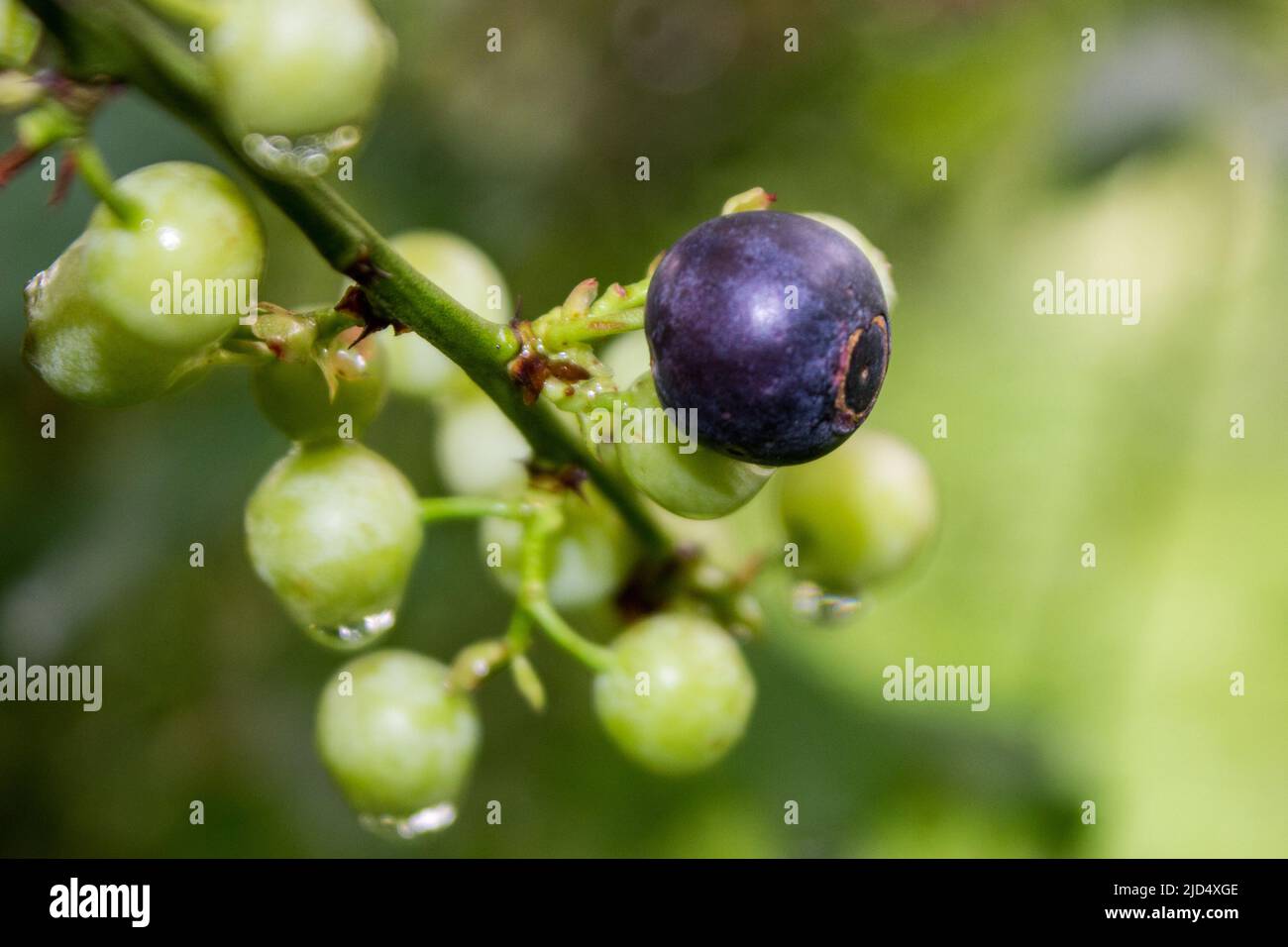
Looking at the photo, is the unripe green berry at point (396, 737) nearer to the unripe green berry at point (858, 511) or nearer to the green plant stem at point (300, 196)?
the green plant stem at point (300, 196)

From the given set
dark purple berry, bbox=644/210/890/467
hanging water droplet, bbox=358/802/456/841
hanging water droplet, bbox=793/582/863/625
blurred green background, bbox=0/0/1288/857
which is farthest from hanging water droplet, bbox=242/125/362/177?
blurred green background, bbox=0/0/1288/857

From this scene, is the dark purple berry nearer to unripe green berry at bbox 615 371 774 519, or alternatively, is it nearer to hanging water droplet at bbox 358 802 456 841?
unripe green berry at bbox 615 371 774 519

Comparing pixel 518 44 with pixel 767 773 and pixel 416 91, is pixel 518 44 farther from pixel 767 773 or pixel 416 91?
pixel 767 773

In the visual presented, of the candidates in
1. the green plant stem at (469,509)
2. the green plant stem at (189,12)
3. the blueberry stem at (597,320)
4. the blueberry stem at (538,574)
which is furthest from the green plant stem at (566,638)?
the green plant stem at (189,12)

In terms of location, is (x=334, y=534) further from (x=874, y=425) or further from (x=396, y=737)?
(x=874, y=425)

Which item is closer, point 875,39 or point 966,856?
point 966,856

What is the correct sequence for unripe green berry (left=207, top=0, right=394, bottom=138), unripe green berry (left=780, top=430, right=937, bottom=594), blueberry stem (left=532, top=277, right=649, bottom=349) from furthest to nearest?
unripe green berry (left=780, top=430, right=937, bottom=594) → blueberry stem (left=532, top=277, right=649, bottom=349) → unripe green berry (left=207, top=0, right=394, bottom=138)
